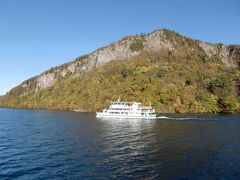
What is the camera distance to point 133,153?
5750 cm

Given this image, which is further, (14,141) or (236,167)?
(14,141)

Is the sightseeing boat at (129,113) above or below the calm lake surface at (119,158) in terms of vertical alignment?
above

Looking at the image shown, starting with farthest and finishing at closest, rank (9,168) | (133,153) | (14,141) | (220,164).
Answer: (14,141) < (133,153) < (220,164) < (9,168)

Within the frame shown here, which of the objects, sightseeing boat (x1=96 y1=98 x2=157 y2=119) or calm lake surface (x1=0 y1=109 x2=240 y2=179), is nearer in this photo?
calm lake surface (x1=0 y1=109 x2=240 y2=179)

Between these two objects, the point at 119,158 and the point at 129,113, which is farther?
the point at 129,113

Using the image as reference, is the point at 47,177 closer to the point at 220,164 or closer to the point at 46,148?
the point at 46,148

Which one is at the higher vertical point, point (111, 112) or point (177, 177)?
point (111, 112)

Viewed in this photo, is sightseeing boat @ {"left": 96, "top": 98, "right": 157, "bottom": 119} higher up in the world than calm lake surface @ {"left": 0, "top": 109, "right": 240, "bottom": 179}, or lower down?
higher up

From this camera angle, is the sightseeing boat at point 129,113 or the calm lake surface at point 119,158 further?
the sightseeing boat at point 129,113

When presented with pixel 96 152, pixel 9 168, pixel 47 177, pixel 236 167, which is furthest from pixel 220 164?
pixel 9 168

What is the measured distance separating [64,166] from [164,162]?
16534 millimetres

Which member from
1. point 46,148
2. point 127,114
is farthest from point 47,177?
point 127,114

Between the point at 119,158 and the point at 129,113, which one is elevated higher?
the point at 129,113

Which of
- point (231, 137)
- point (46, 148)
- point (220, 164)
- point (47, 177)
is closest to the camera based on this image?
point (47, 177)
